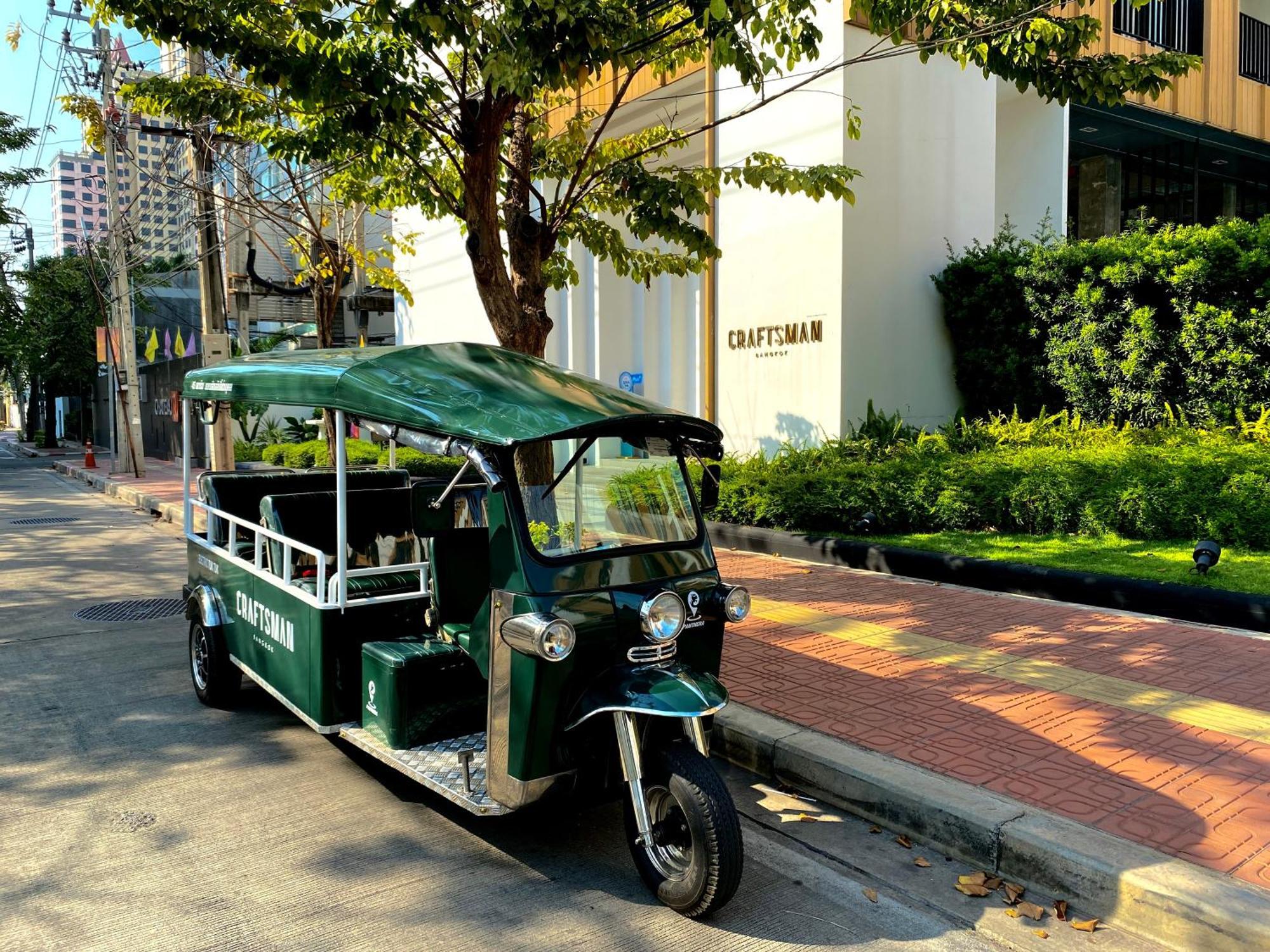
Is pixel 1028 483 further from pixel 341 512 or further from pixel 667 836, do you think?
pixel 341 512

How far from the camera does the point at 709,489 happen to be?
4363mm

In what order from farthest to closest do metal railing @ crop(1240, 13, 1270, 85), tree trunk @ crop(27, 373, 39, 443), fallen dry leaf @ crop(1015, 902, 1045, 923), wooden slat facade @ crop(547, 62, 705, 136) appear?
A: 1. tree trunk @ crop(27, 373, 39, 443)
2. metal railing @ crop(1240, 13, 1270, 85)
3. wooden slat facade @ crop(547, 62, 705, 136)
4. fallen dry leaf @ crop(1015, 902, 1045, 923)

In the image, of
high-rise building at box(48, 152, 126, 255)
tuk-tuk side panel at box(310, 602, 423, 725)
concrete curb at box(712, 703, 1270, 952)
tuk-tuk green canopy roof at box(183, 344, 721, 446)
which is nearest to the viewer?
concrete curb at box(712, 703, 1270, 952)

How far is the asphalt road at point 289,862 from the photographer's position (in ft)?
11.1

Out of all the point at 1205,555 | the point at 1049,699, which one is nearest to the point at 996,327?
the point at 1205,555

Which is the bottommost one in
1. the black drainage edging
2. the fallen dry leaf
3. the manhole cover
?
the fallen dry leaf

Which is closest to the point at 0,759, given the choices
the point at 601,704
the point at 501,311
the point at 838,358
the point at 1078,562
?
the point at 601,704

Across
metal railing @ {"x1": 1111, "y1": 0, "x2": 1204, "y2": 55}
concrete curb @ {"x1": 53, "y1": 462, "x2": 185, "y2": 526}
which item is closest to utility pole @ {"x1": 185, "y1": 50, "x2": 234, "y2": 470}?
concrete curb @ {"x1": 53, "y1": 462, "x2": 185, "y2": 526}

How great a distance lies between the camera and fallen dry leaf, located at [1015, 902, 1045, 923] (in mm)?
3521

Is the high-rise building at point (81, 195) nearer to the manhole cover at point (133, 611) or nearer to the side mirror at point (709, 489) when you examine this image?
the manhole cover at point (133, 611)

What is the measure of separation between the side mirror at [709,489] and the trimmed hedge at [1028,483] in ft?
19.2

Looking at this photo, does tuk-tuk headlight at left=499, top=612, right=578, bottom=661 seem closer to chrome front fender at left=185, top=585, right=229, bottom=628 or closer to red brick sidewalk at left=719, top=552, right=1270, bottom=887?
red brick sidewalk at left=719, top=552, right=1270, bottom=887

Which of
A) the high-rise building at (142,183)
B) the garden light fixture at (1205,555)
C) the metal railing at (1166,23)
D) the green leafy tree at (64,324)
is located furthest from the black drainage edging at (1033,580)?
the green leafy tree at (64,324)

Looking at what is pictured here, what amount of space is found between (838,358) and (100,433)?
41254 mm
